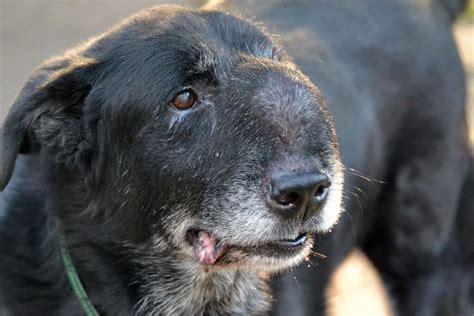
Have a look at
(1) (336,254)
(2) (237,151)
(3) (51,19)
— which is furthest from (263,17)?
(3) (51,19)

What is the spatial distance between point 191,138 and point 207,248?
1.48 ft

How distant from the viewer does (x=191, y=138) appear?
3652 millimetres

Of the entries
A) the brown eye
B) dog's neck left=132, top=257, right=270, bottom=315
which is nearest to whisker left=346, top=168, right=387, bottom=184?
dog's neck left=132, top=257, right=270, bottom=315

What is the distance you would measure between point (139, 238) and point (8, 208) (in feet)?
2.12

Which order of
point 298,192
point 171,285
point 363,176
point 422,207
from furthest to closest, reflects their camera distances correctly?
point 422,207 → point 363,176 → point 171,285 → point 298,192

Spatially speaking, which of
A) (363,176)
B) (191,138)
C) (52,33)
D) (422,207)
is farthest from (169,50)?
(52,33)

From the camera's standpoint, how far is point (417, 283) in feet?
18.6

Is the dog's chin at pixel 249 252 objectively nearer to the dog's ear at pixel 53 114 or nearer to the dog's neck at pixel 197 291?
the dog's neck at pixel 197 291

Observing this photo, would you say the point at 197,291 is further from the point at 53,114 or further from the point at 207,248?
the point at 53,114

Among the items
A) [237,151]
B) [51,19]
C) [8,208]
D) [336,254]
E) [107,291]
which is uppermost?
[237,151]

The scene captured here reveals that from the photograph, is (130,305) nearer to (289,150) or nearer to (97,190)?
(97,190)

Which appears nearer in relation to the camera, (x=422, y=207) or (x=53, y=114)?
(x=53, y=114)

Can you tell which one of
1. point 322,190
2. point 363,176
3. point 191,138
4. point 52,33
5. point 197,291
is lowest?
point 52,33

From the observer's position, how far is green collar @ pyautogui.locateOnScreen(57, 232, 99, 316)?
4016 mm
